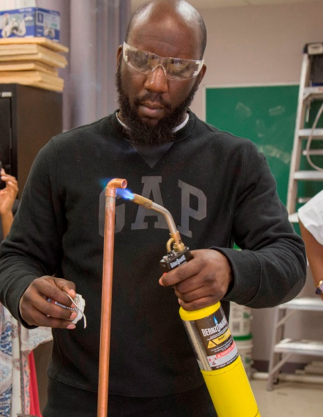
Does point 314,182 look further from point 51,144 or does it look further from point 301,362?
point 51,144

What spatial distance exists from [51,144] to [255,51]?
379 centimetres

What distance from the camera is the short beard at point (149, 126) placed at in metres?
1.22

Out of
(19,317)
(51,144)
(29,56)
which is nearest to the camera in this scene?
(19,317)

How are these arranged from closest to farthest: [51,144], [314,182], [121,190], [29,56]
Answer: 1. [121,190]
2. [51,144]
3. [29,56]
4. [314,182]

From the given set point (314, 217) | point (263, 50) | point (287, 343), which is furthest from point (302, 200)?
point (314, 217)

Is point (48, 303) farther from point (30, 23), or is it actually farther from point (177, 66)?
point (30, 23)

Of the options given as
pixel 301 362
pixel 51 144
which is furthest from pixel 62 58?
pixel 301 362

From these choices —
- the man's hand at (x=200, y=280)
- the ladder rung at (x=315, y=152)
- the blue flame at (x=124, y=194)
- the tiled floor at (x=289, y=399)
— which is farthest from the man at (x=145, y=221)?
the ladder rung at (x=315, y=152)

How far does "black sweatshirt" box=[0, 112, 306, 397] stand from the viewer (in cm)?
118

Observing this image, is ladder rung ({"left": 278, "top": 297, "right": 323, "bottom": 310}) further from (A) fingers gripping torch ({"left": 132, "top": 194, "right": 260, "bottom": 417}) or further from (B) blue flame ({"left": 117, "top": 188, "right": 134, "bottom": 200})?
(B) blue flame ({"left": 117, "top": 188, "right": 134, "bottom": 200})

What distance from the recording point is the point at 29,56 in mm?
2906

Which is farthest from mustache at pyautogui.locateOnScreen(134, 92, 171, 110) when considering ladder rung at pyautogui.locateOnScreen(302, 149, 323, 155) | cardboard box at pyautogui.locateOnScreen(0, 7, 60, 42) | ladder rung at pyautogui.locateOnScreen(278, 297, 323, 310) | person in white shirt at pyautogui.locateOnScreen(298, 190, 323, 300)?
ladder rung at pyautogui.locateOnScreen(302, 149, 323, 155)

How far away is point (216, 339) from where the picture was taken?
0.98 meters

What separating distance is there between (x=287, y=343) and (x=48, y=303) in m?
3.66
